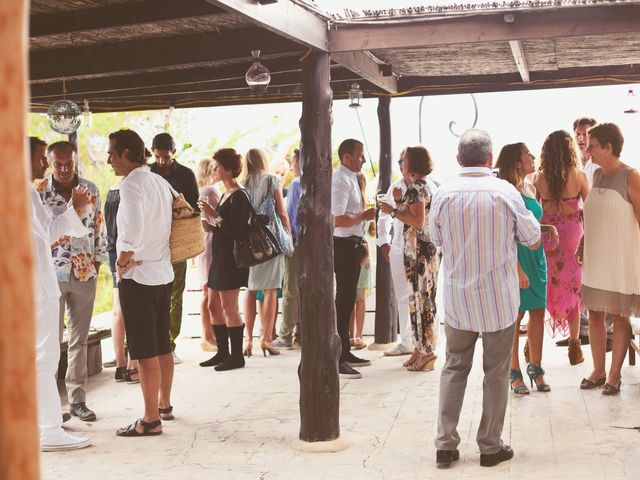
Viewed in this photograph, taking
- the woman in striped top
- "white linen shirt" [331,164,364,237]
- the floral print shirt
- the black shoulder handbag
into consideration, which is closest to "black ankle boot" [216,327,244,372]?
the black shoulder handbag

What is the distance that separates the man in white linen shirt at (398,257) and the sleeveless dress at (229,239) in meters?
1.10

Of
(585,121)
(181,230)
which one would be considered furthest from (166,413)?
(585,121)

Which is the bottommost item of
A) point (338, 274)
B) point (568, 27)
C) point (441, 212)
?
point (338, 274)

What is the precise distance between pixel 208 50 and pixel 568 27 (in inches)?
88.8

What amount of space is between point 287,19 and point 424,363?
131 inches

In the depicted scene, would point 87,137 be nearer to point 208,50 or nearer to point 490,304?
point 208,50

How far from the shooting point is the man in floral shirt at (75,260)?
5.69 metres

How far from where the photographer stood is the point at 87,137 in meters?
22.8

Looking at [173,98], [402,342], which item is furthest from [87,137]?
[402,342]

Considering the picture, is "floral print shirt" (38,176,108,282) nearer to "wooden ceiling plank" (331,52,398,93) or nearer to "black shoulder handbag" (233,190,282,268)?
"black shoulder handbag" (233,190,282,268)

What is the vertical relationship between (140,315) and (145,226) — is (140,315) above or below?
below

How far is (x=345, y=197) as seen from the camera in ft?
23.3

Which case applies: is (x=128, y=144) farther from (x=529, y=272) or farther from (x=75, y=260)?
(x=529, y=272)

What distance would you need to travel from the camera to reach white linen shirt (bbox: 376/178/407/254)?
7.11m
